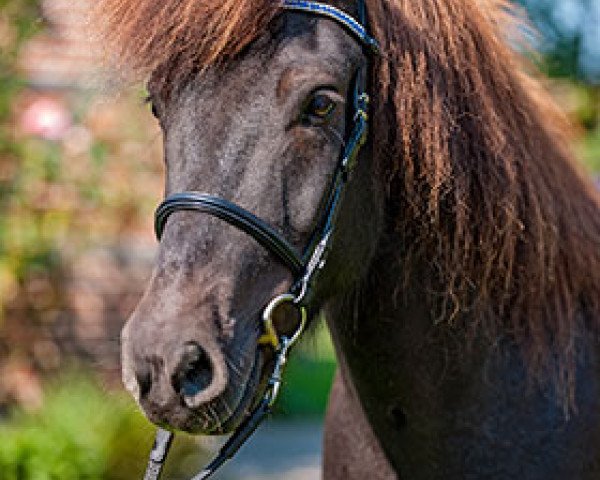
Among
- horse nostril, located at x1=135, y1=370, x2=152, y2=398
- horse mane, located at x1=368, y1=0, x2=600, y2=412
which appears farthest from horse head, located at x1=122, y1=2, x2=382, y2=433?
horse mane, located at x1=368, y1=0, x2=600, y2=412

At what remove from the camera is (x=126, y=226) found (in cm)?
690

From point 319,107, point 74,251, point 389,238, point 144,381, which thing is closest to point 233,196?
point 319,107

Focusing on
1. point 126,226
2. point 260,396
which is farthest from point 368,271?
point 126,226

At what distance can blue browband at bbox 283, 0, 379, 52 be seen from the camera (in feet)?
6.70

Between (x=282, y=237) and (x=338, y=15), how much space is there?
17.0 inches

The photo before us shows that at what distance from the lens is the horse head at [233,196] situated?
184cm

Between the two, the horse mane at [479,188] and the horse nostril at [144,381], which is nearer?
the horse nostril at [144,381]

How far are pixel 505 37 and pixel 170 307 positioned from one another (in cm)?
116

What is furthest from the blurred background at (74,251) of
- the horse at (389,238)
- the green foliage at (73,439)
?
the horse at (389,238)

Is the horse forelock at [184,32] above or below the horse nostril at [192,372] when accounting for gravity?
above

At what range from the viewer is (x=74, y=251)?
6.72m

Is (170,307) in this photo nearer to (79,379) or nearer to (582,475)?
(582,475)

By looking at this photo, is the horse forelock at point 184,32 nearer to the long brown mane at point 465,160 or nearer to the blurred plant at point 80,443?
the long brown mane at point 465,160

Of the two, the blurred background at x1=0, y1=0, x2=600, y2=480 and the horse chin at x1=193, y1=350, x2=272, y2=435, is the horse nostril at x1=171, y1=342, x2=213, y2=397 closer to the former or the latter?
the horse chin at x1=193, y1=350, x2=272, y2=435
